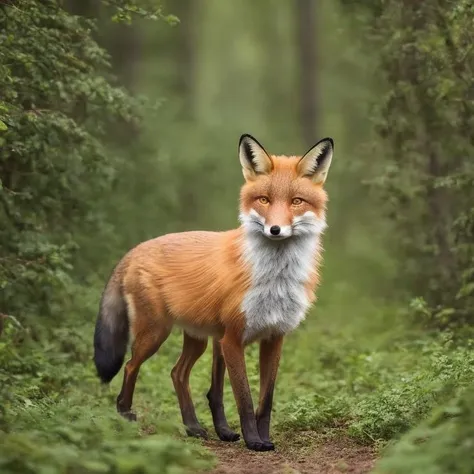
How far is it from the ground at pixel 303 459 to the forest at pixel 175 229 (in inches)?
1.1

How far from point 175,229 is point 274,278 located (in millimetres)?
11123

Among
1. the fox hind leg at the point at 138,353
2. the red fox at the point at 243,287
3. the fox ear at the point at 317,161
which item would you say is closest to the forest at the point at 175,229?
the fox hind leg at the point at 138,353

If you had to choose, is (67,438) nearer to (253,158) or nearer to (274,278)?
(274,278)

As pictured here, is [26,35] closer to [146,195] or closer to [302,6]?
[146,195]

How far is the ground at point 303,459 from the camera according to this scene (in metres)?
5.92

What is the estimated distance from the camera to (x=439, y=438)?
4.82 meters

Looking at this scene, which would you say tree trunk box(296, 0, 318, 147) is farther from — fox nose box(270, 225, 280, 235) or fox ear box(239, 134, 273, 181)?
fox nose box(270, 225, 280, 235)

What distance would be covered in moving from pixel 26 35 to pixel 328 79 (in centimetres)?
2097

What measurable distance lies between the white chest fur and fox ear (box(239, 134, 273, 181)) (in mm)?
495

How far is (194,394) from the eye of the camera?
9703mm

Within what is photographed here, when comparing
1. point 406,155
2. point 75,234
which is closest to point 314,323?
point 406,155

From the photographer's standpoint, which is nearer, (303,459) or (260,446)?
(303,459)

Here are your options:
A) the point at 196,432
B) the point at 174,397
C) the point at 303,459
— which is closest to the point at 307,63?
the point at 174,397

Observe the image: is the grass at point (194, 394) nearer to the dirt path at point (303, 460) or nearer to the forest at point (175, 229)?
the forest at point (175, 229)
